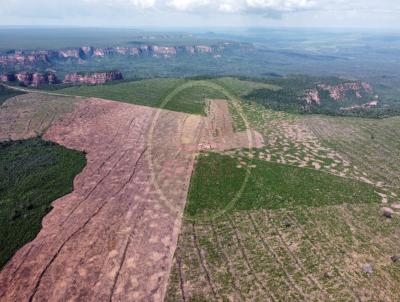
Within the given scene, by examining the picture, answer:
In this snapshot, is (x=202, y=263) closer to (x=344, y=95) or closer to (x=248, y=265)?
(x=248, y=265)

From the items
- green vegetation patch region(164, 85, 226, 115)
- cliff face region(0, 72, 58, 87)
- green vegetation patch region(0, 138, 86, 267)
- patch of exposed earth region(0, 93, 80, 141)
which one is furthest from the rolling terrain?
cliff face region(0, 72, 58, 87)

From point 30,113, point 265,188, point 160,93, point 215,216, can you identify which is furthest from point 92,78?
point 215,216

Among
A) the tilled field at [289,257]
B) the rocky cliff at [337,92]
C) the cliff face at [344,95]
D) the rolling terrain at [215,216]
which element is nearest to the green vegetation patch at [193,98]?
the rolling terrain at [215,216]

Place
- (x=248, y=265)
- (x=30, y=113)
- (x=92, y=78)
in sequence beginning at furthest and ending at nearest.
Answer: (x=92, y=78), (x=30, y=113), (x=248, y=265)

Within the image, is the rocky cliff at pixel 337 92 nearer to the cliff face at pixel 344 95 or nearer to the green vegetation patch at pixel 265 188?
the cliff face at pixel 344 95

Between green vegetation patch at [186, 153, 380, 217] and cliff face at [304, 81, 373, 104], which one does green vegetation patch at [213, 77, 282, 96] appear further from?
green vegetation patch at [186, 153, 380, 217]

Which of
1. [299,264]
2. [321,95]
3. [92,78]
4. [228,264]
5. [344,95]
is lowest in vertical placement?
[344,95]
